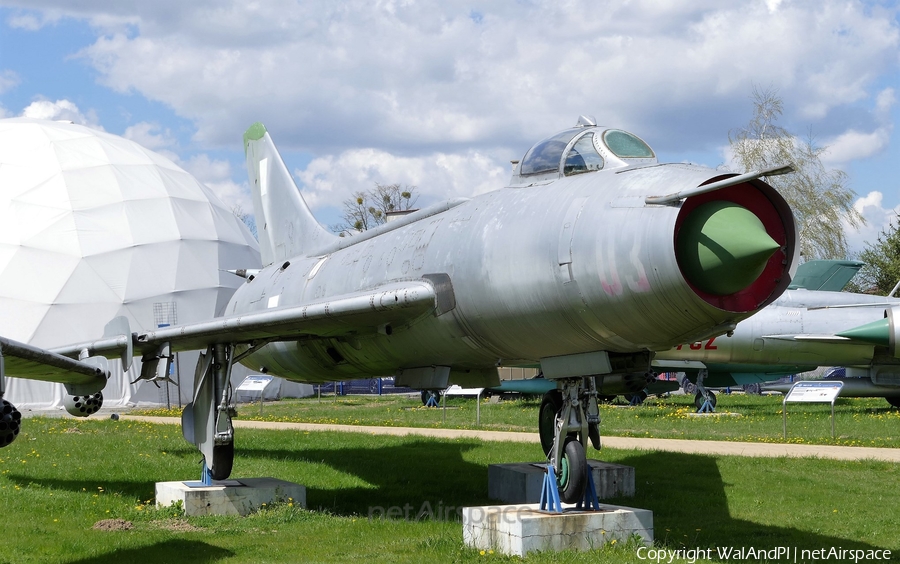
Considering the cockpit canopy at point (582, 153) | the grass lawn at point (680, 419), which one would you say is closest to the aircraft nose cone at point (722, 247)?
the cockpit canopy at point (582, 153)

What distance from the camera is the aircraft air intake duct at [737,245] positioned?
675 cm

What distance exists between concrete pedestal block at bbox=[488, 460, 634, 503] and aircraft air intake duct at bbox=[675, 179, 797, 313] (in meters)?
4.72

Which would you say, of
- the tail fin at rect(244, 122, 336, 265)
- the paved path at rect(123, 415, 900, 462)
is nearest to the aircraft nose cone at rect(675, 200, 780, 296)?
the tail fin at rect(244, 122, 336, 265)

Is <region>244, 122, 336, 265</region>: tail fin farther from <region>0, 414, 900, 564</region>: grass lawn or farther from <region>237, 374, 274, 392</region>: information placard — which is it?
<region>237, 374, 274, 392</region>: information placard

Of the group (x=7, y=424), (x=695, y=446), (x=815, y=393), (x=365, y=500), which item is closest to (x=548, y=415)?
(x=365, y=500)

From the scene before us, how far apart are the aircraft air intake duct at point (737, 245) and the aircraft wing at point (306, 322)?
10.1ft

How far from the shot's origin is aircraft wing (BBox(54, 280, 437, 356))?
31.0ft

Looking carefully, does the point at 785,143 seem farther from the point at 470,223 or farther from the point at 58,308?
the point at 470,223

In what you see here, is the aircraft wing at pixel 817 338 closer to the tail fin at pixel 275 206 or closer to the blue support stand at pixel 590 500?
the tail fin at pixel 275 206

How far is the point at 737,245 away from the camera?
6.73 metres

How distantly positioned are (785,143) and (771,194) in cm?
4220

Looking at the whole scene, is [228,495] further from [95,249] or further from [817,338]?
[95,249]

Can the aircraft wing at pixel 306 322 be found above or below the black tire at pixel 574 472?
above

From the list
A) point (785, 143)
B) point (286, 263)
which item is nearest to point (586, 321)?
point (286, 263)
